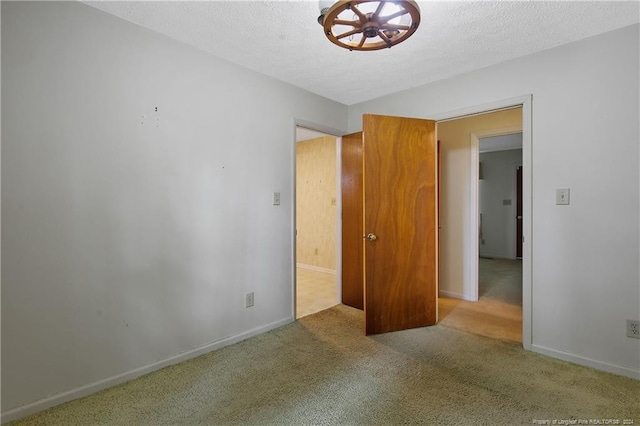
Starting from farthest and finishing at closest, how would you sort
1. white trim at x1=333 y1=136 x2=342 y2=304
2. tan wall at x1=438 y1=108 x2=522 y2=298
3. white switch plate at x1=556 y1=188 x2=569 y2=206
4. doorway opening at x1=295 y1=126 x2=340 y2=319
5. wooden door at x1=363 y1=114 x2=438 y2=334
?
doorway opening at x1=295 y1=126 x2=340 y2=319 < tan wall at x1=438 y1=108 x2=522 y2=298 < white trim at x1=333 y1=136 x2=342 y2=304 < wooden door at x1=363 y1=114 x2=438 y2=334 < white switch plate at x1=556 y1=188 x2=569 y2=206

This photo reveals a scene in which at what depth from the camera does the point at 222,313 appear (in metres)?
2.55

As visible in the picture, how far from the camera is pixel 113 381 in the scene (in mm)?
1979

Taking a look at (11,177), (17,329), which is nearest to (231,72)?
(11,177)

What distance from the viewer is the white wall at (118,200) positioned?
1.67m

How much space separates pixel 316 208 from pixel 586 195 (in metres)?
3.80

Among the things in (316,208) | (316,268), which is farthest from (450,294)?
(316,208)

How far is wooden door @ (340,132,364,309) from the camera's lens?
349 cm

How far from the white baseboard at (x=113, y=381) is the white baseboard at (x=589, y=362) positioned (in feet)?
7.57

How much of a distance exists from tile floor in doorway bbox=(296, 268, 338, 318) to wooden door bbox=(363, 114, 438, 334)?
0.92 metres

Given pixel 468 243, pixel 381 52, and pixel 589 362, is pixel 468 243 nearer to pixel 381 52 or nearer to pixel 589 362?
pixel 589 362

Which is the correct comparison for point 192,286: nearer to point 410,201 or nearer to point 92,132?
point 92,132

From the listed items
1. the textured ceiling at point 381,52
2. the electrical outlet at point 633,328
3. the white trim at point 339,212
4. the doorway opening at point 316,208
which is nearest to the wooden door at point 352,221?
the white trim at point 339,212

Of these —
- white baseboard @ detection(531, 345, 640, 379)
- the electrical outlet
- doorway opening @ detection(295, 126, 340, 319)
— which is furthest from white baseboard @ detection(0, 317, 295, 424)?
the electrical outlet

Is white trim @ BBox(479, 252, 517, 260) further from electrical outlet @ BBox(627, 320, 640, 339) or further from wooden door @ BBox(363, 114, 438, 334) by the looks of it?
electrical outlet @ BBox(627, 320, 640, 339)
